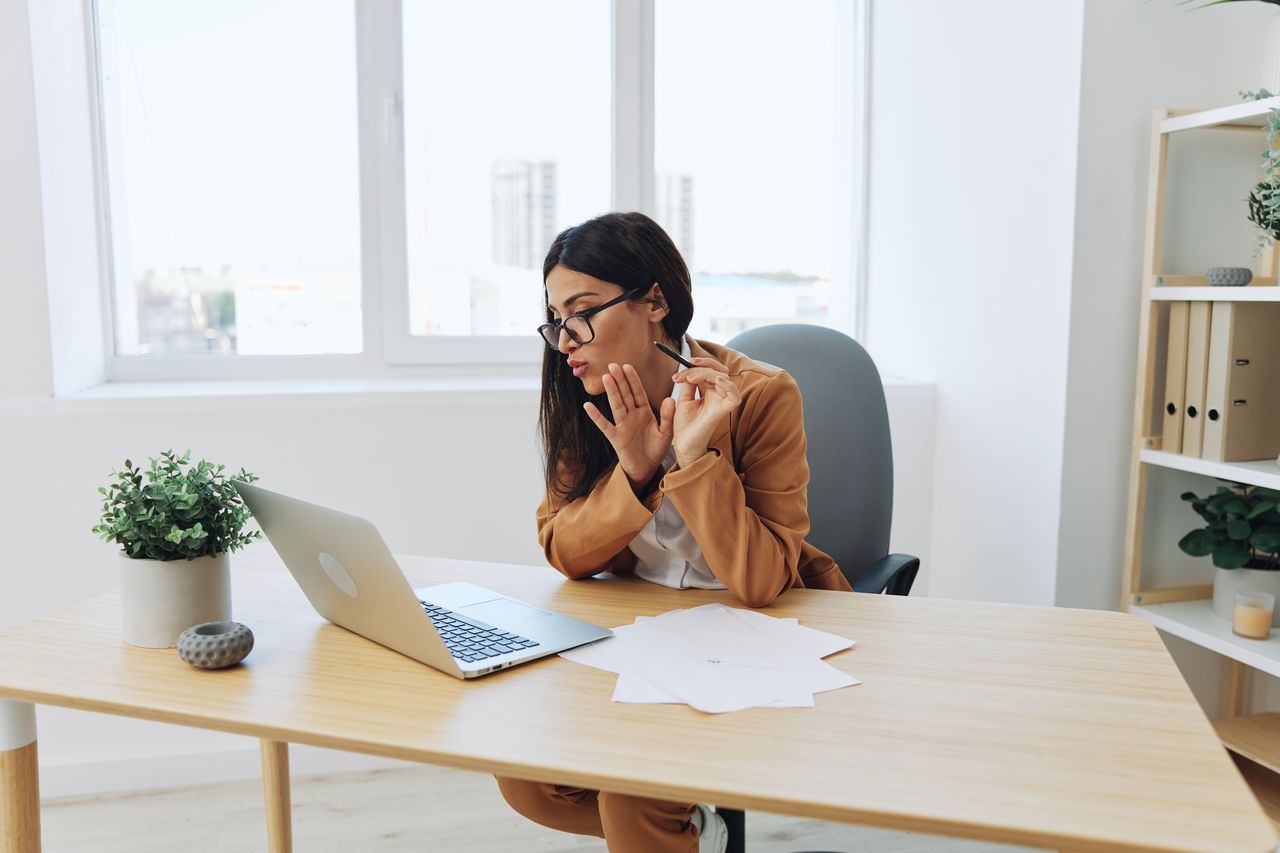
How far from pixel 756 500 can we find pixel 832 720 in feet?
1.70

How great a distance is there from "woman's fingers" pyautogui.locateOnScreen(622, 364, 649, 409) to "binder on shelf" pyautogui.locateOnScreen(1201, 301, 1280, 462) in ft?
4.21

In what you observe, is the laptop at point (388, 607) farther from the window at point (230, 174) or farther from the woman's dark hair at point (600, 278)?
the window at point (230, 174)

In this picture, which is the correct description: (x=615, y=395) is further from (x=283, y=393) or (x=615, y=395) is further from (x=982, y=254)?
(x=982, y=254)

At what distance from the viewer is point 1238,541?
2.05m

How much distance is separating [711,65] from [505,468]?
1307 mm

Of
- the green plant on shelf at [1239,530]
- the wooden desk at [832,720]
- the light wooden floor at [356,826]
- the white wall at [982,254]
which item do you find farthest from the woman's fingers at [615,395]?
the green plant on shelf at [1239,530]

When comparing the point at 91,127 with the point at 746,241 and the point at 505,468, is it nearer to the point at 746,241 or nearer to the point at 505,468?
the point at 505,468

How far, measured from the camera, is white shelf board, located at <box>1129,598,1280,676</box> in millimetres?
1912

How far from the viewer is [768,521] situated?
4.69 ft

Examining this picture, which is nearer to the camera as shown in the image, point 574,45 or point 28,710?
point 28,710

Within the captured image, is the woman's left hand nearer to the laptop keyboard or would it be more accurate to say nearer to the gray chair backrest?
the laptop keyboard

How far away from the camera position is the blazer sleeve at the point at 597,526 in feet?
4.58

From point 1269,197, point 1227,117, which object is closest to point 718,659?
point 1269,197

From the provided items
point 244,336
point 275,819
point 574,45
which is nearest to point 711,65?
point 574,45
